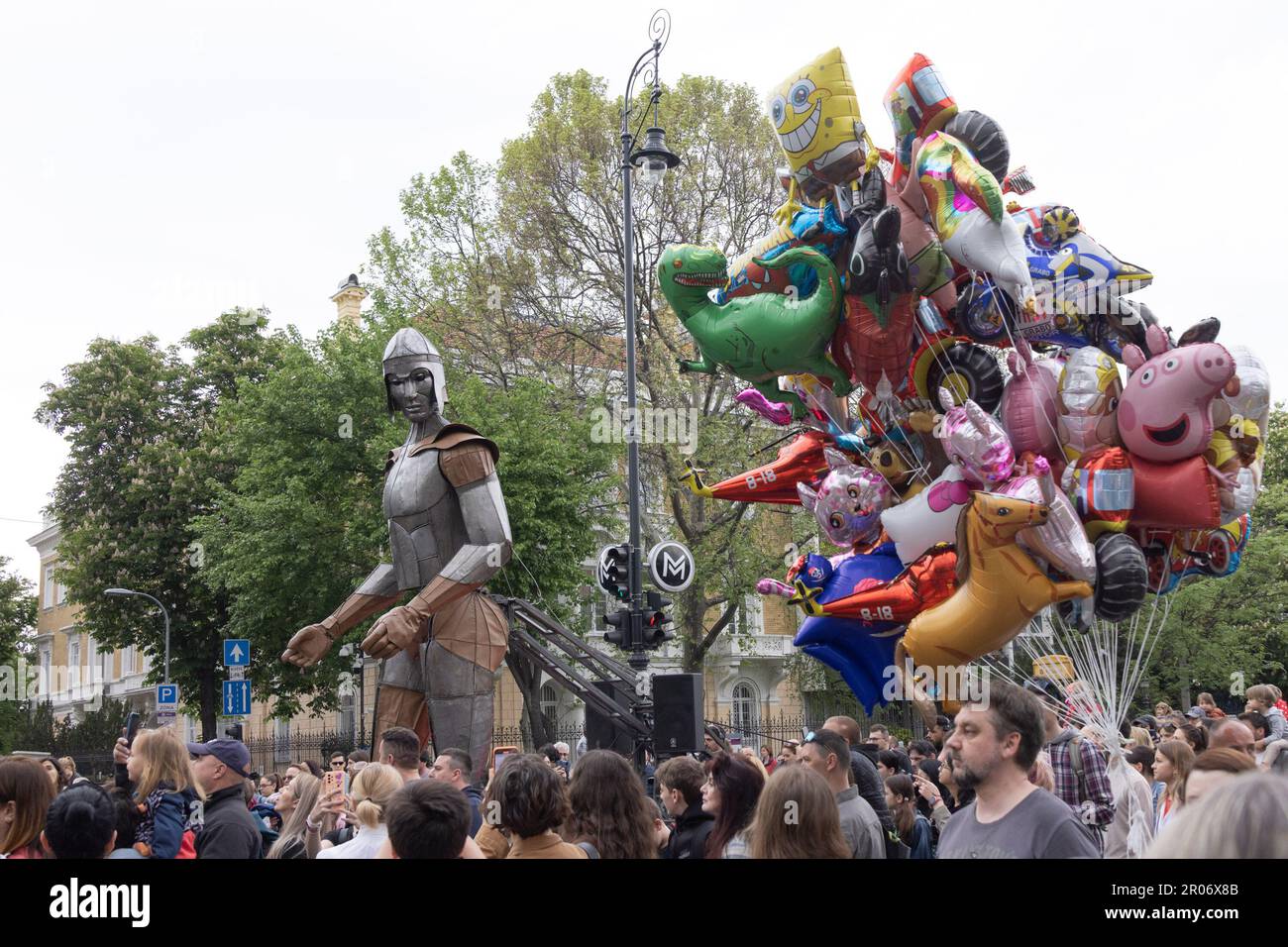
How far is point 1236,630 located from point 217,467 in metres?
26.9

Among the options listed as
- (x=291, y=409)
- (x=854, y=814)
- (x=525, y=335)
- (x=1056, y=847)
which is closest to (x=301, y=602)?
(x=291, y=409)

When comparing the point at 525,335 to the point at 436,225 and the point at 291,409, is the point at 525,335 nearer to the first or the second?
the point at 436,225

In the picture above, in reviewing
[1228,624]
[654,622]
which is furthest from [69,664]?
[654,622]

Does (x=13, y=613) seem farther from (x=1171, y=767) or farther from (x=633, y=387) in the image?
(x=1171, y=767)

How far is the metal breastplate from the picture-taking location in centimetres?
882

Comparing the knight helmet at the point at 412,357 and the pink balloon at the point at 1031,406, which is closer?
the knight helmet at the point at 412,357

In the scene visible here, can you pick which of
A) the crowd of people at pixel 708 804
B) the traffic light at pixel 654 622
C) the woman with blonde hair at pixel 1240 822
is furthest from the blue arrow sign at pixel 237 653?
the woman with blonde hair at pixel 1240 822

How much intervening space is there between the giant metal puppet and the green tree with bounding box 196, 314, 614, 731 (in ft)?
46.6

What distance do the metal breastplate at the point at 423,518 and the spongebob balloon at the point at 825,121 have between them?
4.52 metres

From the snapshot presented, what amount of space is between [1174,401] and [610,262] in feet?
56.0

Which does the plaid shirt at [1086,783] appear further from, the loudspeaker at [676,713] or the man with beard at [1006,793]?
the loudspeaker at [676,713]

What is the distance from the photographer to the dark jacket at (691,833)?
533cm

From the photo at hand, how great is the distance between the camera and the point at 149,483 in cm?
3144

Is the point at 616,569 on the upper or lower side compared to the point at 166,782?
upper
